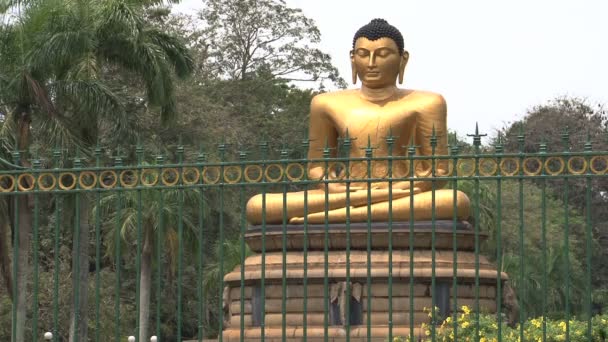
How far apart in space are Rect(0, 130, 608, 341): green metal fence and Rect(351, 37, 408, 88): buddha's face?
4.07 ft

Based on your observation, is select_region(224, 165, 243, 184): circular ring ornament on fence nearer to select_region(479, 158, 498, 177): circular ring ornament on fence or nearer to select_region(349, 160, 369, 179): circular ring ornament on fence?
select_region(479, 158, 498, 177): circular ring ornament on fence

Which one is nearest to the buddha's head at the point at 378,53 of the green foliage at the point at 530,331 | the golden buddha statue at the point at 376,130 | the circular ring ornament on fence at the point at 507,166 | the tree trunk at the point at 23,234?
the golden buddha statue at the point at 376,130

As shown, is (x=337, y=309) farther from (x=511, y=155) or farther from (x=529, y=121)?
(x=529, y=121)

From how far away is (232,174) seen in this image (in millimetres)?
12102

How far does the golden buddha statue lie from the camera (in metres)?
17.9

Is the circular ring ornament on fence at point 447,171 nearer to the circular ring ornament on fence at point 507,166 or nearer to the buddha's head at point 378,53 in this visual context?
the circular ring ornament on fence at point 507,166

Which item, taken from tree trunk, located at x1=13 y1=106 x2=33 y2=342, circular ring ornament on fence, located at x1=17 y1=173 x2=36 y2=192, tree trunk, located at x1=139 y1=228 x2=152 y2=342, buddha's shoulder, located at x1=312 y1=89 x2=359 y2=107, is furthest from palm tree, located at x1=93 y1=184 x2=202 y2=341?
circular ring ornament on fence, located at x1=17 y1=173 x2=36 y2=192

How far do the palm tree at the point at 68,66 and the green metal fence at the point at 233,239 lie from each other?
0.73m

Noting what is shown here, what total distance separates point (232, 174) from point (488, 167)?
2112mm

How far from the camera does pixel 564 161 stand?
36.6 ft

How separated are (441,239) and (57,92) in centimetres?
869

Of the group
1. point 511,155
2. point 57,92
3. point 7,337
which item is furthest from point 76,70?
point 511,155

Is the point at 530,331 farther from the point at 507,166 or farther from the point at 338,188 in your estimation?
the point at 338,188

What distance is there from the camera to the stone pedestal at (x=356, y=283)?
52.5ft
